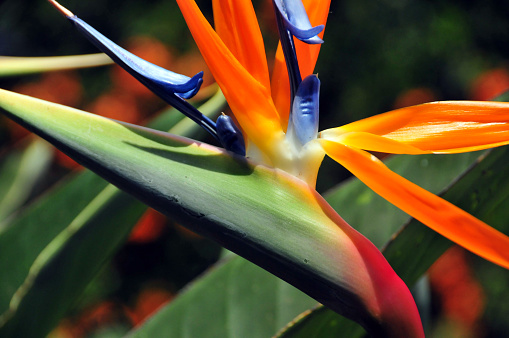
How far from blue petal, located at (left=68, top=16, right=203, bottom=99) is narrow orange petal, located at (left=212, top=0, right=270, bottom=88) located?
0.17 feet

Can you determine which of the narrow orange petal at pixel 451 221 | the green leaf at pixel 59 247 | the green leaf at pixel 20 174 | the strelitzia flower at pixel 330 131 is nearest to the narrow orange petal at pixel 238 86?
the strelitzia flower at pixel 330 131

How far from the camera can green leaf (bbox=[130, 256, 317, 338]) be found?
0.71 meters

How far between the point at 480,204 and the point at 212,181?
0.28m

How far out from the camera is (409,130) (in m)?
0.44

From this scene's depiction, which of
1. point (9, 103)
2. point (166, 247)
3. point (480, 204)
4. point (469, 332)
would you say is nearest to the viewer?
point (9, 103)

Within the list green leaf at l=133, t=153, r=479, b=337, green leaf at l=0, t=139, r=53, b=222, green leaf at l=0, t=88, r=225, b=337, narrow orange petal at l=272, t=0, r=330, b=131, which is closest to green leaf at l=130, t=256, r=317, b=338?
green leaf at l=133, t=153, r=479, b=337

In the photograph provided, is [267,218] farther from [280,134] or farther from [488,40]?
[488,40]

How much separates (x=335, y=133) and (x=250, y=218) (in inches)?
4.5

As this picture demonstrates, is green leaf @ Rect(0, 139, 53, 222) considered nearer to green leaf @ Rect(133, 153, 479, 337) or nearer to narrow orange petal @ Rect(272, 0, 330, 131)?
green leaf @ Rect(133, 153, 479, 337)

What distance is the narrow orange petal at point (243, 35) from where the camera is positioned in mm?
456

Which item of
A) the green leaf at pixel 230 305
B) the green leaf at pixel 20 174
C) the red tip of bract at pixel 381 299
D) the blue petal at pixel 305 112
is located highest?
the blue petal at pixel 305 112

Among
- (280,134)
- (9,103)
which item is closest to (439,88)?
(280,134)

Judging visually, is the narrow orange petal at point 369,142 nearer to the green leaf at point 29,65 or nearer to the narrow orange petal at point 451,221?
the narrow orange petal at point 451,221

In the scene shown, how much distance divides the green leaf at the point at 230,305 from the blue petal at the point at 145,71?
1.08 ft
